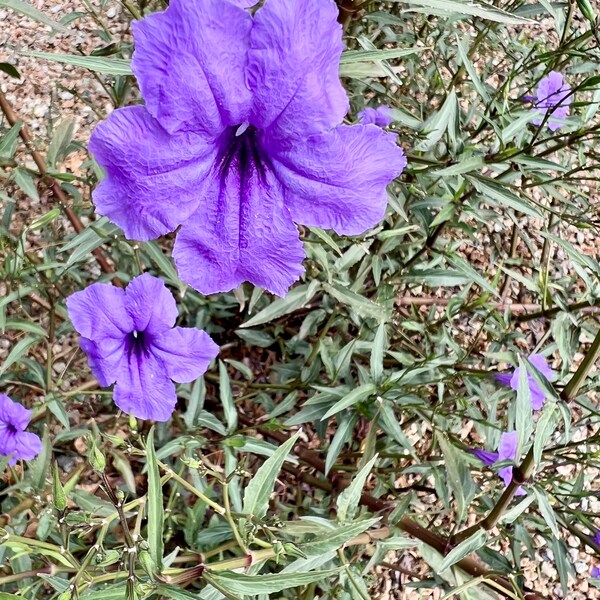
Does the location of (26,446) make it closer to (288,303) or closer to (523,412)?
(288,303)

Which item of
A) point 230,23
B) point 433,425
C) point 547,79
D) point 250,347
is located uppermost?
point 230,23

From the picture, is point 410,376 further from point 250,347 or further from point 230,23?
point 230,23

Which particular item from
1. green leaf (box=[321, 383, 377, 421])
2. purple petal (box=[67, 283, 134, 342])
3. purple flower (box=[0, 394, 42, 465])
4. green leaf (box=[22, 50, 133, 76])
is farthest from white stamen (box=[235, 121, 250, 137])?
purple flower (box=[0, 394, 42, 465])

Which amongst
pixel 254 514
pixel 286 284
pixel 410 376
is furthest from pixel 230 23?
pixel 410 376

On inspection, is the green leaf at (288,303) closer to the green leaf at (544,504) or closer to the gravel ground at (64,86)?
the green leaf at (544,504)

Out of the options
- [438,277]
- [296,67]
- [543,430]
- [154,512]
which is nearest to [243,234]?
[296,67]

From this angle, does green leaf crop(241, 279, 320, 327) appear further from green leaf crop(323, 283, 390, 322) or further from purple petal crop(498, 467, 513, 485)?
purple petal crop(498, 467, 513, 485)
